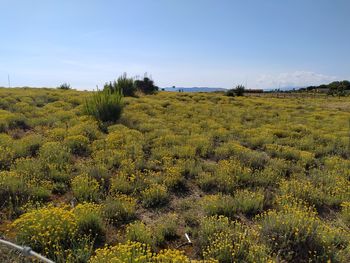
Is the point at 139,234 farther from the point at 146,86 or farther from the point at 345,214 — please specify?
the point at 146,86

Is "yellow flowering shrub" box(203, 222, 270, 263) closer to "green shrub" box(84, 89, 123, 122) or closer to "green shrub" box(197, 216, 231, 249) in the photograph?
"green shrub" box(197, 216, 231, 249)

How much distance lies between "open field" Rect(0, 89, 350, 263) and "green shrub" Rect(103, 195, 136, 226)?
19 millimetres

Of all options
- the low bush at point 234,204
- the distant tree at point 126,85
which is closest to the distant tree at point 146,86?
the distant tree at point 126,85

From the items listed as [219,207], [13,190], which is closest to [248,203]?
[219,207]

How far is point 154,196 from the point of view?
5.66m

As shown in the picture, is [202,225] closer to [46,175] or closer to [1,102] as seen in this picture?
[46,175]

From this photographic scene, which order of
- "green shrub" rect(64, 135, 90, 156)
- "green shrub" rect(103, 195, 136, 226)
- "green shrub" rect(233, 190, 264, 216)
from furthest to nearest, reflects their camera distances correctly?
"green shrub" rect(64, 135, 90, 156) < "green shrub" rect(233, 190, 264, 216) < "green shrub" rect(103, 195, 136, 226)

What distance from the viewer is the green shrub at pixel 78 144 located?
7.89 m

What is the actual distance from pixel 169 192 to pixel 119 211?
50.6 inches

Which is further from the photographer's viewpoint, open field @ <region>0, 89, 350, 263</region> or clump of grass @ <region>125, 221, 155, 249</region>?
clump of grass @ <region>125, 221, 155, 249</region>

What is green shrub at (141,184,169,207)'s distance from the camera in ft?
18.4

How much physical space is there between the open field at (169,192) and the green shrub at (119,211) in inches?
0.7

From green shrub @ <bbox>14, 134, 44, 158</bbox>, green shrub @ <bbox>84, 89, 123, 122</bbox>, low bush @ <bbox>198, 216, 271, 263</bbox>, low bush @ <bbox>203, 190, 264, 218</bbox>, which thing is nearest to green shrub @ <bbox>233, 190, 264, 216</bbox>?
low bush @ <bbox>203, 190, 264, 218</bbox>

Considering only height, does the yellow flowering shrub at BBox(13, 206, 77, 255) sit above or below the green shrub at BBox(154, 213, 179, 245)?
above
